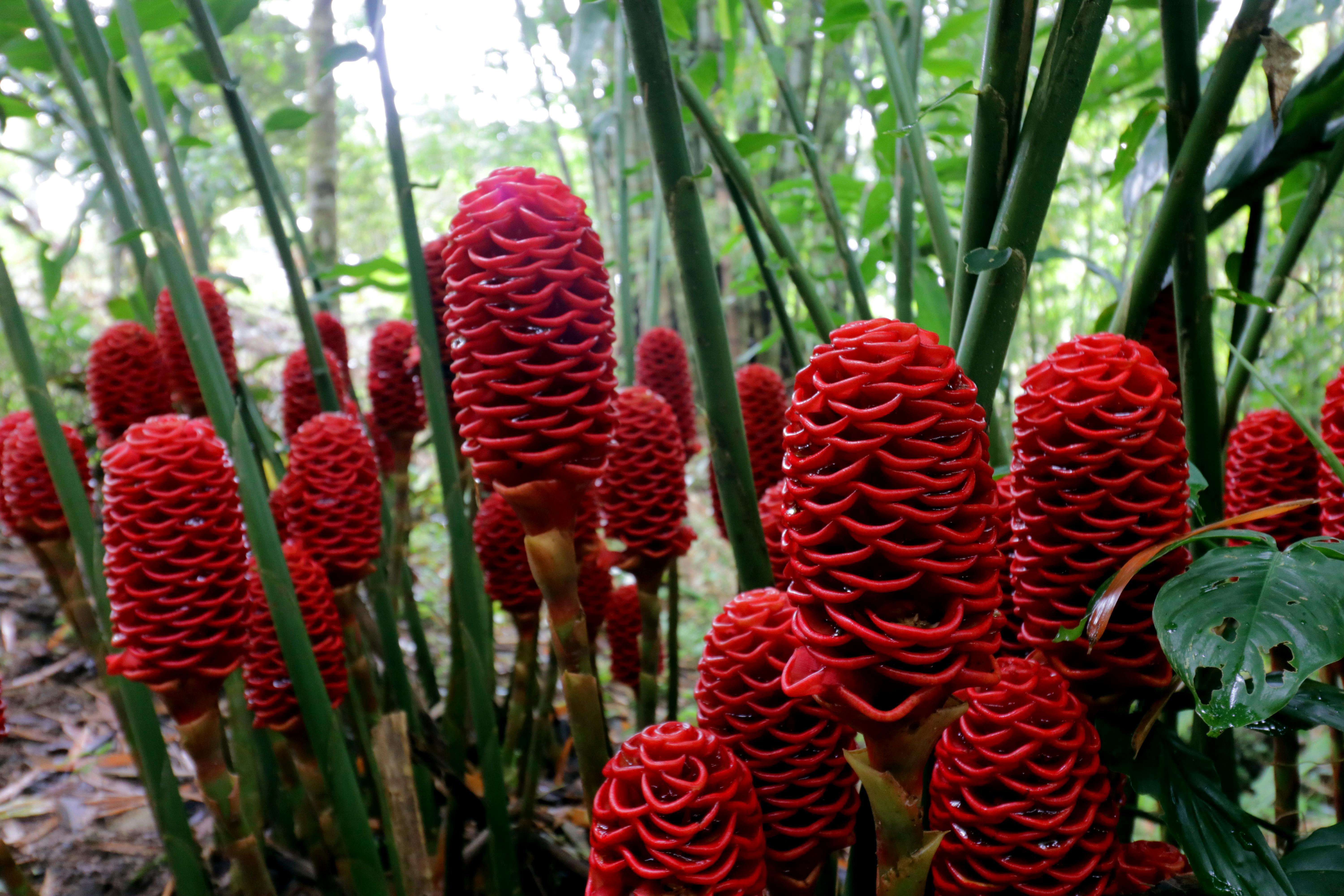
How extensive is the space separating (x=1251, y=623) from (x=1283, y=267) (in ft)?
2.80

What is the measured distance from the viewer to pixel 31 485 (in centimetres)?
140

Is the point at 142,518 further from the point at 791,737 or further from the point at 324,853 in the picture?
the point at 324,853

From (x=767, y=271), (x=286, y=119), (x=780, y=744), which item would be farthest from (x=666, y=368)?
(x=780, y=744)

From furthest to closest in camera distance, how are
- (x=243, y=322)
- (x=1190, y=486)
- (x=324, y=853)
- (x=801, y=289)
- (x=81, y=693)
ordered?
(x=243, y=322), (x=81, y=693), (x=324, y=853), (x=801, y=289), (x=1190, y=486)

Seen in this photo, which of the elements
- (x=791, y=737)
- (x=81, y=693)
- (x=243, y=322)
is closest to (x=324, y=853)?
(x=791, y=737)

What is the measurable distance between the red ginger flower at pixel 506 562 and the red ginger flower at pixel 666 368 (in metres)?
0.43

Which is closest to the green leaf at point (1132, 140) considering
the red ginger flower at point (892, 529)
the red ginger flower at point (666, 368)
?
the red ginger flower at point (892, 529)

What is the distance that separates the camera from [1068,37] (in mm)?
718

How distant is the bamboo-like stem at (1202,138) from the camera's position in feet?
2.68

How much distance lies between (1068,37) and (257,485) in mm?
1004

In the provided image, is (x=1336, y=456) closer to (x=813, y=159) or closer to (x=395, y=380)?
(x=813, y=159)

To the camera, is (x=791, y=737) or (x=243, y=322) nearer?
(x=791, y=737)

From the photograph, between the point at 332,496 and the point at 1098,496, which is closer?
the point at 1098,496

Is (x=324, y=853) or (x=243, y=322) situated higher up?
(x=243, y=322)
